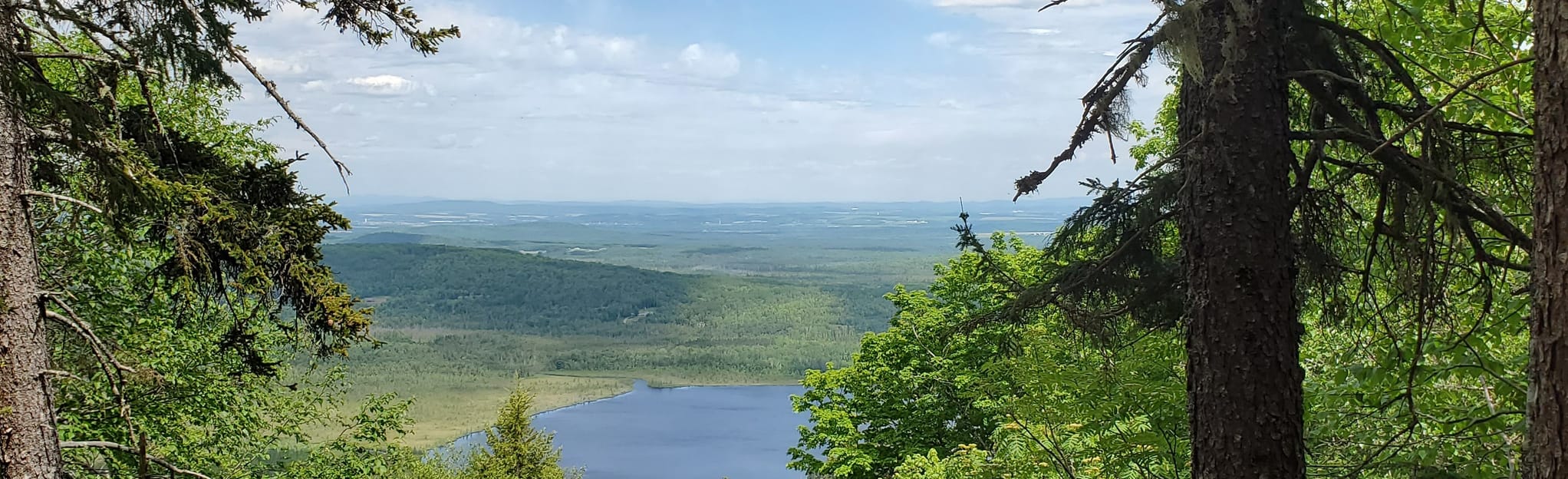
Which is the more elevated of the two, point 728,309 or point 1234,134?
point 1234,134

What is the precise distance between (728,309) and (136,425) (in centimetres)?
13012

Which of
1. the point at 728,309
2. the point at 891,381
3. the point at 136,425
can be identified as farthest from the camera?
the point at 728,309

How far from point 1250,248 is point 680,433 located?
225ft

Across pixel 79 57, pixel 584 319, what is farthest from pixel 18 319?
pixel 584 319

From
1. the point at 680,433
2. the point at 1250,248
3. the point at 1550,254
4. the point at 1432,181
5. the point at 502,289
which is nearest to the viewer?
the point at 1550,254

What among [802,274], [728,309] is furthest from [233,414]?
[802,274]

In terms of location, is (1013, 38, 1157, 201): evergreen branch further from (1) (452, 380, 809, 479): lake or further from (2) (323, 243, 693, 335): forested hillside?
(2) (323, 243, 693, 335): forested hillside

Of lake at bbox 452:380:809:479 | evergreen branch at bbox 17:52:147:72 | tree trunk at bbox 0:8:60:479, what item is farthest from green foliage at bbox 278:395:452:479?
lake at bbox 452:380:809:479

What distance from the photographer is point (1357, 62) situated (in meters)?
3.54

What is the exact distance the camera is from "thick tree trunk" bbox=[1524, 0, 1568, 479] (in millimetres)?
2084

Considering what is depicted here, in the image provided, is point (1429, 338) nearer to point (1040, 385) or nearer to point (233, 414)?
point (1040, 385)

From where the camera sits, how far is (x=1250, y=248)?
318cm

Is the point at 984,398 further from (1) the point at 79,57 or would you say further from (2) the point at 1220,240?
(1) the point at 79,57

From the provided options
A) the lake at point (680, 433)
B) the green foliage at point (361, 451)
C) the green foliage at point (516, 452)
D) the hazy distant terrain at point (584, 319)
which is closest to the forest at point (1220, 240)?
the green foliage at point (361, 451)
